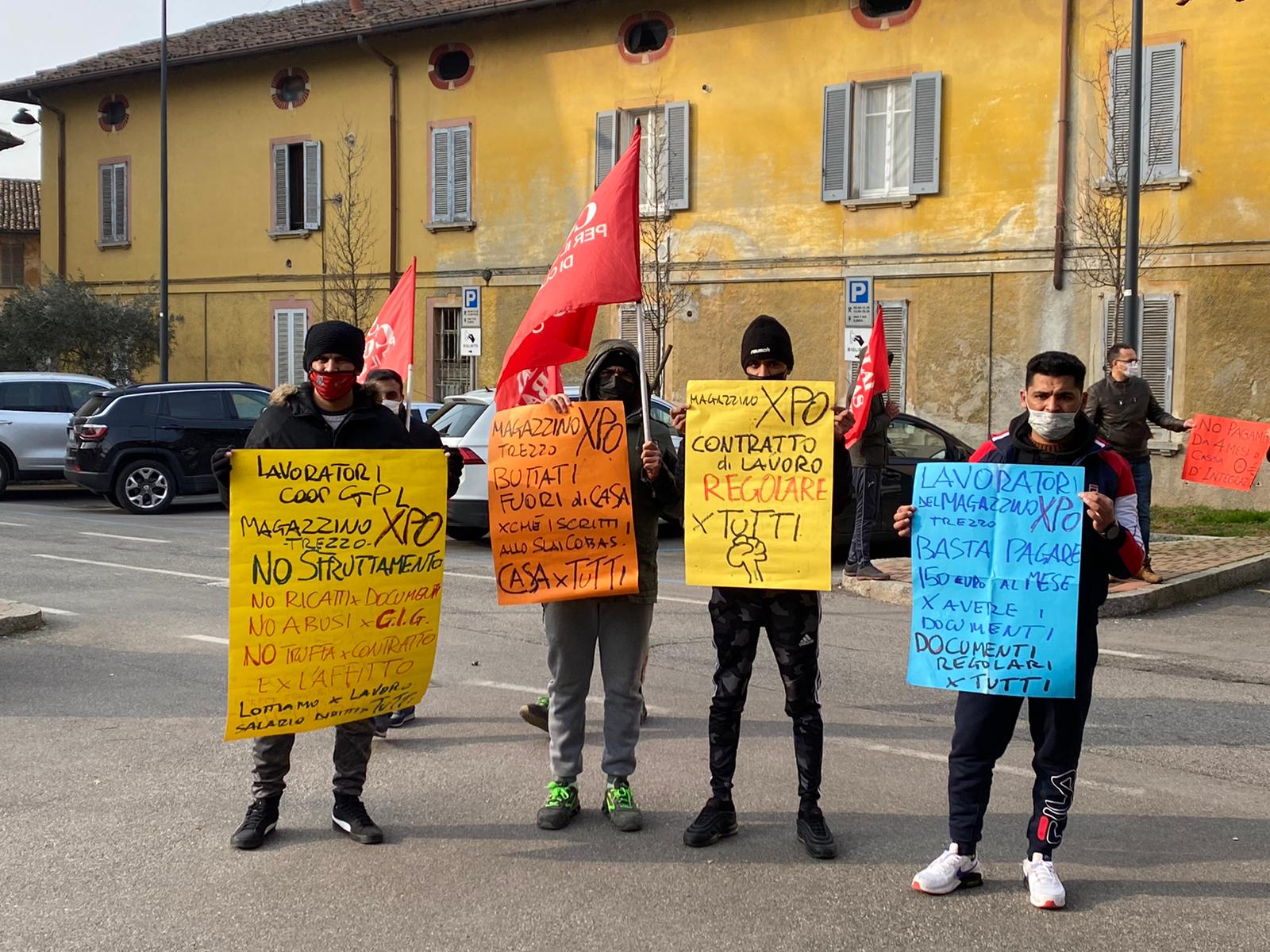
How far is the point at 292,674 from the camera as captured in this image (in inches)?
193

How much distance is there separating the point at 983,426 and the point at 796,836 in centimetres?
1578

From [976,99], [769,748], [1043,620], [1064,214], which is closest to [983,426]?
[1064,214]

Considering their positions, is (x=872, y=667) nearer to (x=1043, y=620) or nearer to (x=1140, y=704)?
(x=1140, y=704)

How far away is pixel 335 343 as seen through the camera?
189 inches

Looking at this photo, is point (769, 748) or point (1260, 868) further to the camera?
point (769, 748)

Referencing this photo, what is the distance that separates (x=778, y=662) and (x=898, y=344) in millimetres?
16420

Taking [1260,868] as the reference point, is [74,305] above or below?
Result: above

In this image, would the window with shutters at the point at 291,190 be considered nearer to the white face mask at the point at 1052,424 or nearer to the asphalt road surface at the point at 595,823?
the asphalt road surface at the point at 595,823

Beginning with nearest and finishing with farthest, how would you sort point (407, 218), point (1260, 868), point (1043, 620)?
point (1043, 620) → point (1260, 868) → point (407, 218)

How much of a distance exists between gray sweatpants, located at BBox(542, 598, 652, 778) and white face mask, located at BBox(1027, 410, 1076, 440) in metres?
1.64

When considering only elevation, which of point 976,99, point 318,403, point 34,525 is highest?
point 976,99

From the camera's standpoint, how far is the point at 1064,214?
1925cm

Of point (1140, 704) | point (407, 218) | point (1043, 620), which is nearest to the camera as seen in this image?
point (1043, 620)

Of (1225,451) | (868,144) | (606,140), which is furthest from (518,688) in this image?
(606,140)
